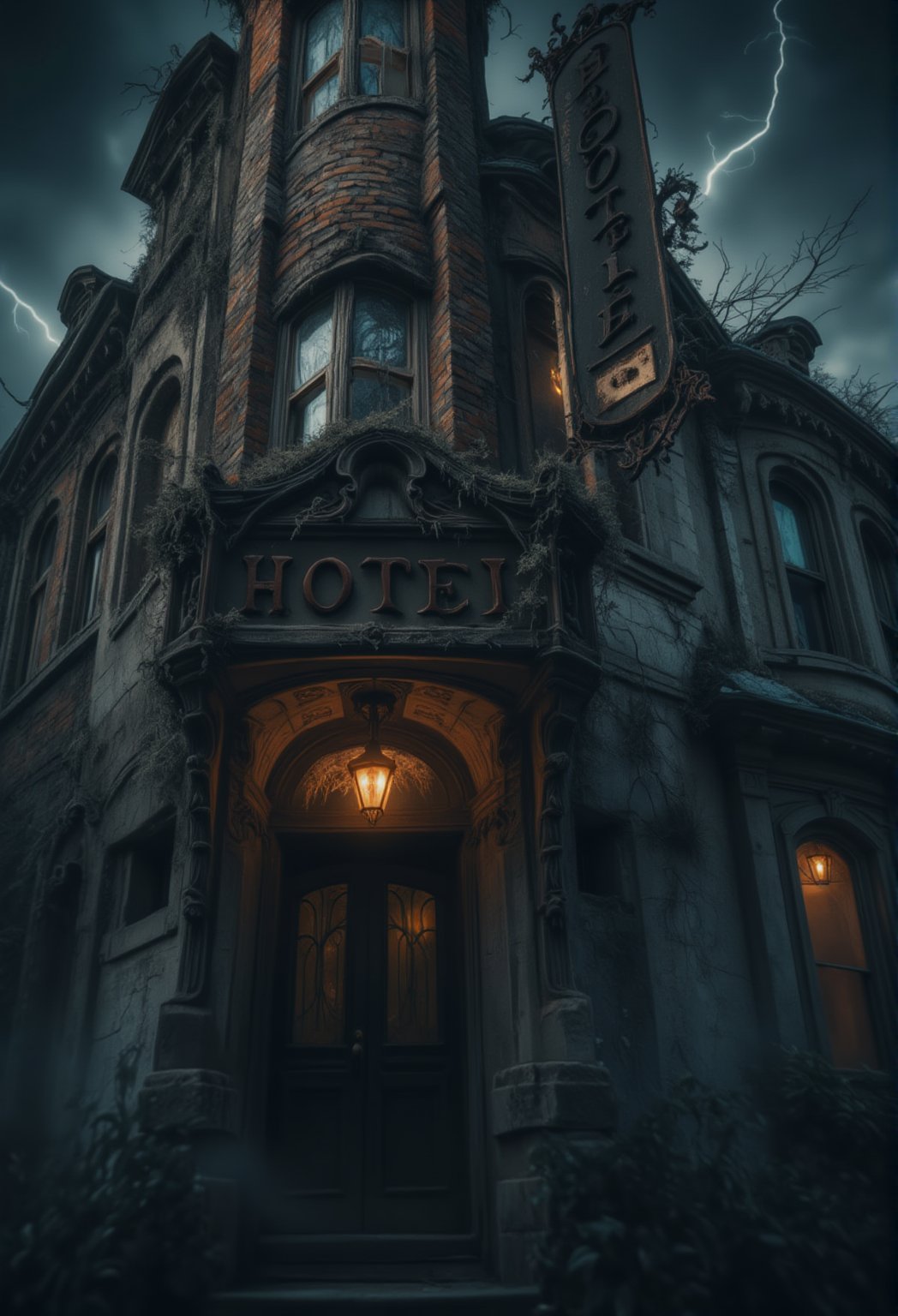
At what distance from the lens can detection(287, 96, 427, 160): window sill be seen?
10.4m

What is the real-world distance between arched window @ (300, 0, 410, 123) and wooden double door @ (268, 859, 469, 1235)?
800 centimetres

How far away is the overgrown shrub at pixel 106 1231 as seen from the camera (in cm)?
449

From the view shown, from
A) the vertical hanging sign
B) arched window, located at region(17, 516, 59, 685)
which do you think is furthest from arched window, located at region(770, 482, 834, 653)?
arched window, located at region(17, 516, 59, 685)

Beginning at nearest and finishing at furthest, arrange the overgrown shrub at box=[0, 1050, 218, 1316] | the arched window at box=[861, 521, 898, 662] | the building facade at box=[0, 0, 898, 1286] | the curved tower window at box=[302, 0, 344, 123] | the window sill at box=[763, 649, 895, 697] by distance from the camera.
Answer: the overgrown shrub at box=[0, 1050, 218, 1316], the building facade at box=[0, 0, 898, 1286], the window sill at box=[763, 649, 895, 697], the curved tower window at box=[302, 0, 344, 123], the arched window at box=[861, 521, 898, 662]

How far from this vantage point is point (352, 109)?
10.3 m

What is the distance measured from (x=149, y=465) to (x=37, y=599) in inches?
156

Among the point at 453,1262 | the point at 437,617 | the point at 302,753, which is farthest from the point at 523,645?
the point at 453,1262

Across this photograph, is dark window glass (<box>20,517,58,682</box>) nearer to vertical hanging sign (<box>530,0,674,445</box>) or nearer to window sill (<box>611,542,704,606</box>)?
window sill (<box>611,542,704,606</box>)

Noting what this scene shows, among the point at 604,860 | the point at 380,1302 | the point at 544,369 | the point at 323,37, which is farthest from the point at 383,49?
the point at 380,1302

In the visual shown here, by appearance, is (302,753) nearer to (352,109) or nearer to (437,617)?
(437,617)

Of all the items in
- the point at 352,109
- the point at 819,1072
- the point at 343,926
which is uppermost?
the point at 352,109

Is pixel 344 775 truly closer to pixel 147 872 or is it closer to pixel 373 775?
pixel 373 775

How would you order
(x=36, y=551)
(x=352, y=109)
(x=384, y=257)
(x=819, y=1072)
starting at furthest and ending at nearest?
(x=36, y=551)
(x=352, y=109)
(x=384, y=257)
(x=819, y=1072)

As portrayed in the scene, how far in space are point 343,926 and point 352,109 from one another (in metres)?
7.90
